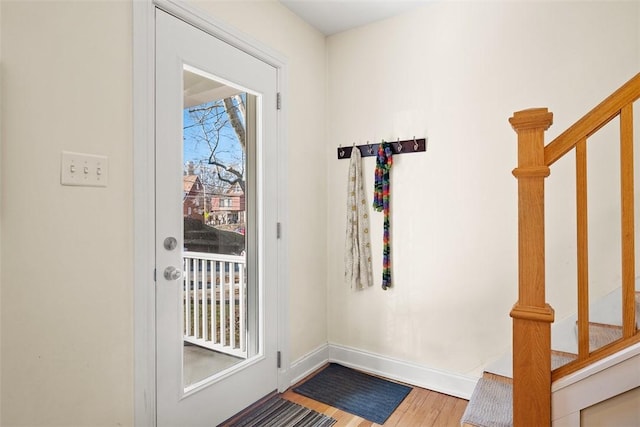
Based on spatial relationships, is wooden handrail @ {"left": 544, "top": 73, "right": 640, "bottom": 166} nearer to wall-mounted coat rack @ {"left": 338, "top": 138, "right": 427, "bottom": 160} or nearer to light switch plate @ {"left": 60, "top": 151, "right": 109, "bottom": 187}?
wall-mounted coat rack @ {"left": 338, "top": 138, "right": 427, "bottom": 160}

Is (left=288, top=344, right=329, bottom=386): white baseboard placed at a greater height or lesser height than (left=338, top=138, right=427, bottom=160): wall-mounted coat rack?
lesser

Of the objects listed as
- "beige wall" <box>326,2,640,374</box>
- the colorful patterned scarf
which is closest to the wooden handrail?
"beige wall" <box>326,2,640,374</box>


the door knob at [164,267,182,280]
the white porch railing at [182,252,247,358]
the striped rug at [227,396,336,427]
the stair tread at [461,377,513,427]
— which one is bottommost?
the striped rug at [227,396,336,427]

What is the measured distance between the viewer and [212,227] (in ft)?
6.14

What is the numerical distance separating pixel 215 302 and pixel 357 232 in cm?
113

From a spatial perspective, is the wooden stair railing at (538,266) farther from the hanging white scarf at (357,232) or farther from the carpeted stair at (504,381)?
the hanging white scarf at (357,232)

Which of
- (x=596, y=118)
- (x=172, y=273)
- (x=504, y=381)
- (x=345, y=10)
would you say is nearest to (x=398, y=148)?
(x=345, y=10)

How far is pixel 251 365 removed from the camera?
206 centimetres

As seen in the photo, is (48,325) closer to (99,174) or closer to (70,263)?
(70,263)

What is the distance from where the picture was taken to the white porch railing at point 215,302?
69.3 inches

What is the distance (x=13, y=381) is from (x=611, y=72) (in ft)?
9.57

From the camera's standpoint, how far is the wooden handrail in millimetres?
1197

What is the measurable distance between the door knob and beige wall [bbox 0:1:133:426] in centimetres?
16

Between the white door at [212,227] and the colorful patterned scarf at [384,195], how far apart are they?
0.72 metres
